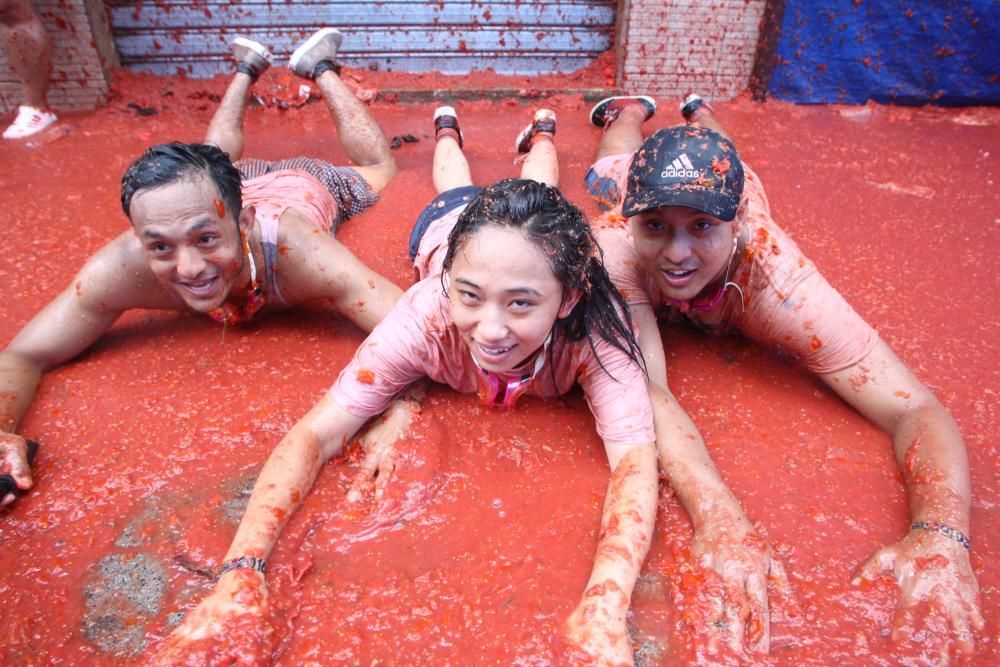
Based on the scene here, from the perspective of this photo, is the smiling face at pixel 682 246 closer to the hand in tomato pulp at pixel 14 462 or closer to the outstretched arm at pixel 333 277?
the outstretched arm at pixel 333 277

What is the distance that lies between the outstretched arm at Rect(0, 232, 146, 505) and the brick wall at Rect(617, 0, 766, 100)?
406 centimetres

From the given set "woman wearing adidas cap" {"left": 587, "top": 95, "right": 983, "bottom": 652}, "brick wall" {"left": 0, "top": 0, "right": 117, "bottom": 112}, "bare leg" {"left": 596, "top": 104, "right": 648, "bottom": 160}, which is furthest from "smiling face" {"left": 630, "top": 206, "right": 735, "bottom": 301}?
"brick wall" {"left": 0, "top": 0, "right": 117, "bottom": 112}

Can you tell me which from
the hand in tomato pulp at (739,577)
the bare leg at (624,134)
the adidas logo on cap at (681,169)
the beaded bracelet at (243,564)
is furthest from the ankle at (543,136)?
the beaded bracelet at (243,564)

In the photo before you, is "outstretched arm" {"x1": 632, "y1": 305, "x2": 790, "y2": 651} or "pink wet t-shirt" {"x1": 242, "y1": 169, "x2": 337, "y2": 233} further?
"pink wet t-shirt" {"x1": 242, "y1": 169, "x2": 337, "y2": 233}

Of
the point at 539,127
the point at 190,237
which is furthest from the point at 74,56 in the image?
the point at 190,237

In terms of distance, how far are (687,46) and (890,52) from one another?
145 centimetres

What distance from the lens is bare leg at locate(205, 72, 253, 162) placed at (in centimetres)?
367

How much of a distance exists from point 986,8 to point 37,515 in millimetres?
5975

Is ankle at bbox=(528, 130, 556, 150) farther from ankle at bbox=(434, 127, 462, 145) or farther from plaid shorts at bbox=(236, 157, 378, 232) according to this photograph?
plaid shorts at bbox=(236, 157, 378, 232)

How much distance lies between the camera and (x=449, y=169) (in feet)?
11.8

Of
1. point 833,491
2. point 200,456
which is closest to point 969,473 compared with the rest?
point 833,491

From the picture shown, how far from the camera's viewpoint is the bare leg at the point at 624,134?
148 inches

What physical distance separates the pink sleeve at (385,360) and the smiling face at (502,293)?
0.77 feet

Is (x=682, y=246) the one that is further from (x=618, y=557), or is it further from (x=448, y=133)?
(x=448, y=133)
